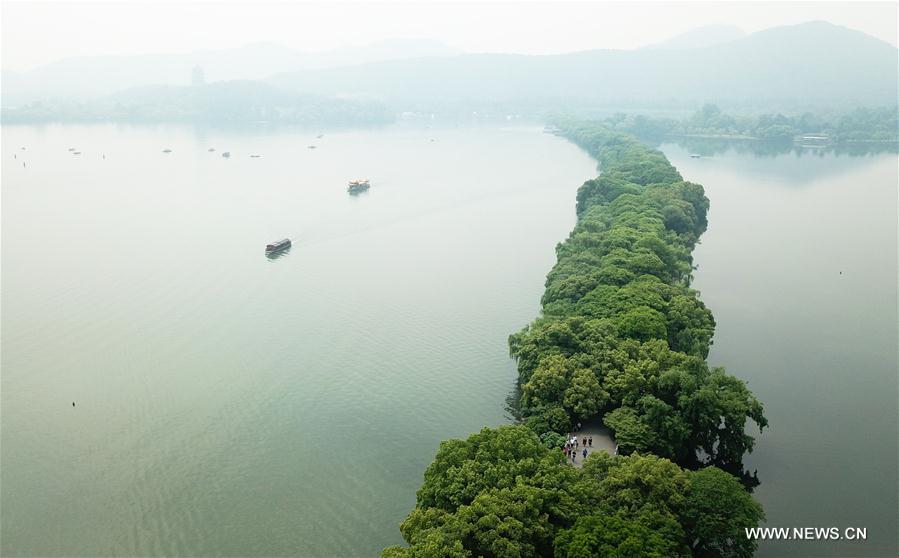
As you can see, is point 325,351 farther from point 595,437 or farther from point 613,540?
point 613,540

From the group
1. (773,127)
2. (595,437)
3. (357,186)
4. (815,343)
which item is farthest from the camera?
(773,127)

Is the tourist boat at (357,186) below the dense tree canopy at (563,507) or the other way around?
the other way around

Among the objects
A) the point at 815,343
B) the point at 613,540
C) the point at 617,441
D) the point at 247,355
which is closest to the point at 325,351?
the point at 247,355

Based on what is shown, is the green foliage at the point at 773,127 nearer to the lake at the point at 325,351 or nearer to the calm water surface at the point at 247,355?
the lake at the point at 325,351

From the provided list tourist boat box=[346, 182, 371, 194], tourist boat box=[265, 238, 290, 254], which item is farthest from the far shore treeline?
tourist boat box=[346, 182, 371, 194]

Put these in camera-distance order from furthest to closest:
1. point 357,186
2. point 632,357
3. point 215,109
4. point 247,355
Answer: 1. point 215,109
2. point 357,186
3. point 247,355
4. point 632,357

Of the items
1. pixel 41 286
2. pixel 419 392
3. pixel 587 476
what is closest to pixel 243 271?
pixel 41 286

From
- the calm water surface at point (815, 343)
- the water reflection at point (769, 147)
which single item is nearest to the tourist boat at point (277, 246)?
the calm water surface at point (815, 343)
